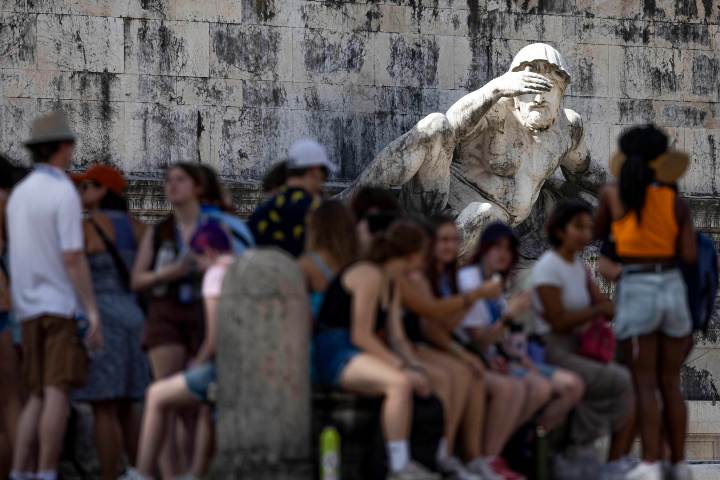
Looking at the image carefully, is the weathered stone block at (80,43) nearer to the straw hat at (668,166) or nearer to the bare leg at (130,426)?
the bare leg at (130,426)

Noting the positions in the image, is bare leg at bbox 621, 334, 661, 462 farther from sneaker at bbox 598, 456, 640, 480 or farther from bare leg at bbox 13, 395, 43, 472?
bare leg at bbox 13, 395, 43, 472

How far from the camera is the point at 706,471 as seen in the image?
20516 millimetres

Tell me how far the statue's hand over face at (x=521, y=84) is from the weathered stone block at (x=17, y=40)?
438 centimetres

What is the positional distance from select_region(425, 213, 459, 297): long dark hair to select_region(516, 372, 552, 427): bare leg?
753mm

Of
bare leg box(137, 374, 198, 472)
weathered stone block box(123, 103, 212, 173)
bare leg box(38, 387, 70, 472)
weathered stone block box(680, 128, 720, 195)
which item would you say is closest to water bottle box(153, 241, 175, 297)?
bare leg box(137, 374, 198, 472)

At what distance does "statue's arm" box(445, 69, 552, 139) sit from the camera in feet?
69.5

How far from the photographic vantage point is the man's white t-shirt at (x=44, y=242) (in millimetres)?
14258

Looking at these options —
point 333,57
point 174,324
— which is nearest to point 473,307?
point 174,324

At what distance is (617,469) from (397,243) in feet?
7.60

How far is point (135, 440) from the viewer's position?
49.3 ft

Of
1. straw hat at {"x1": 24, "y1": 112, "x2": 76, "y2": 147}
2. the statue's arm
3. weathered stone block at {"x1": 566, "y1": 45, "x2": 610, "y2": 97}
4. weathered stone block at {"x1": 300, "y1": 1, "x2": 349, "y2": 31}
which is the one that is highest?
weathered stone block at {"x1": 300, "y1": 1, "x2": 349, "y2": 31}

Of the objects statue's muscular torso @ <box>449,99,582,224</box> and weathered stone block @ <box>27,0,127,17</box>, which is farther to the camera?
statue's muscular torso @ <box>449,99,582,224</box>

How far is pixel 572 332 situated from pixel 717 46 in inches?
→ 364

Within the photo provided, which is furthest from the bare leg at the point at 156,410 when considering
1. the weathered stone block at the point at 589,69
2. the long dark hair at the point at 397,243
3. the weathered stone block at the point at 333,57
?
the weathered stone block at the point at 589,69
